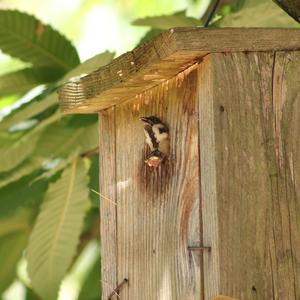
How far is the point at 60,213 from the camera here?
399 cm

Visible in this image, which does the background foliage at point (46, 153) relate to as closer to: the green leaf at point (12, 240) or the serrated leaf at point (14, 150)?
the serrated leaf at point (14, 150)

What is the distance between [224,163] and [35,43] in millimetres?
1474

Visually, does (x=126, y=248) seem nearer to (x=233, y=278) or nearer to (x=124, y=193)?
(x=124, y=193)

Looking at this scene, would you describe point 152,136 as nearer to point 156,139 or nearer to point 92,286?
point 156,139

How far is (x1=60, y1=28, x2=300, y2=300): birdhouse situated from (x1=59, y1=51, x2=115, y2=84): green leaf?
56cm

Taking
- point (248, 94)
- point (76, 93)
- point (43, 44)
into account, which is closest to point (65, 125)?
point (43, 44)

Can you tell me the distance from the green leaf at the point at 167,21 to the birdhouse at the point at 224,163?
2.22 feet

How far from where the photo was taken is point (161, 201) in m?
2.90

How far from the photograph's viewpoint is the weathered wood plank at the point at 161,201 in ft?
8.98

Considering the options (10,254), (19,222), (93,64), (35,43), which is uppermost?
(35,43)

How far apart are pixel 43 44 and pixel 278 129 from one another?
1434mm

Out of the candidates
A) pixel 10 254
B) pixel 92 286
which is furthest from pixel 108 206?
pixel 10 254

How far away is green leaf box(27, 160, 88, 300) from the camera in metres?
3.95

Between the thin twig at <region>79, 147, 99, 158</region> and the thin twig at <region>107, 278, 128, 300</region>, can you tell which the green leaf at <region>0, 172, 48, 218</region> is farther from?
the thin twig at <region>107, 278, 128, 300</region>
